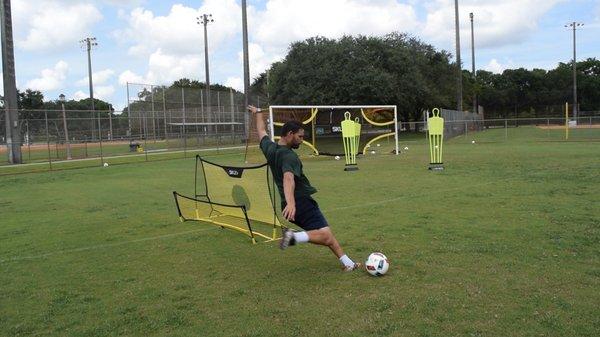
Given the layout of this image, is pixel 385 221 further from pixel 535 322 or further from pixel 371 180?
pixel 371 180

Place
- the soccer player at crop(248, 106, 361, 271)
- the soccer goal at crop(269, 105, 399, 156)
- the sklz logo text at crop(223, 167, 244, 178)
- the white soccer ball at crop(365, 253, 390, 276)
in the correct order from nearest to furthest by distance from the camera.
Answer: the soccer player at crop(248, 106, 361, 271), the white soccer ball at crop(365, 253, 390, 276), the sklz logo text at crop(223, 167, 244, 178), the soccer goal at crop(269, 105, 399, 156)

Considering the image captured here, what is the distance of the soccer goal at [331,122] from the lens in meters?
22.6

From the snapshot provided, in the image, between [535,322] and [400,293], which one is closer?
[535,322]

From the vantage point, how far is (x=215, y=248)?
7047 millimetres

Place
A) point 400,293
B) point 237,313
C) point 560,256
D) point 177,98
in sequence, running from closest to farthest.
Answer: point 237,313 < point 400,293 < point 560,256 < point 177,98

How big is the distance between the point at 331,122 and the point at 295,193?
18.5 meters

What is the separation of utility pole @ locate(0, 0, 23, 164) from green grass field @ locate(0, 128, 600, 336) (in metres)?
16.5

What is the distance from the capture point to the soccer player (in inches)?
205

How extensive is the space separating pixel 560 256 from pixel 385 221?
2.83m

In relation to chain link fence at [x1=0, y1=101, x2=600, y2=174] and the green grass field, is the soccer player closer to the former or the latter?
the green grass field

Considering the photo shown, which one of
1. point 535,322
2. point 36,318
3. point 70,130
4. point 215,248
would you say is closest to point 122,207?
point 215,248

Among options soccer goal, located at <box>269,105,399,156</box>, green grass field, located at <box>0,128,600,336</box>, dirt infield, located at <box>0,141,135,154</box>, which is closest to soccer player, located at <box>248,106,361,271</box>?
green grass field, located at <box>0,128,600,336</box>

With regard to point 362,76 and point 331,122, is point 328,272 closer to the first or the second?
point 331,122

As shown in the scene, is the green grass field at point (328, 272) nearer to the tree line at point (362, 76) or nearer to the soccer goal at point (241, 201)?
the soccer goal at point (241, 201)
